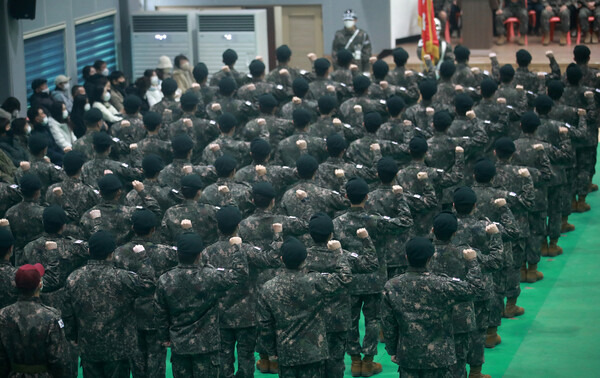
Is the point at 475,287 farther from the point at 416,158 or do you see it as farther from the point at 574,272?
the point at 574,272

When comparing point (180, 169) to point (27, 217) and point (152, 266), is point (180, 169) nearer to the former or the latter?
point (27, 217)

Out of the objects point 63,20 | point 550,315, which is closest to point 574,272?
point 550,315

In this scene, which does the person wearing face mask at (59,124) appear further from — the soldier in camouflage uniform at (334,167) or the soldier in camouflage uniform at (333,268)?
the soldier in camouflage uniform at (333,268)

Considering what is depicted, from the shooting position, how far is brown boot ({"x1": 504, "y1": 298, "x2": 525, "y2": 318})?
1078 centimetres

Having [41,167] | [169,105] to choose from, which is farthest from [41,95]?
A: [41,167]

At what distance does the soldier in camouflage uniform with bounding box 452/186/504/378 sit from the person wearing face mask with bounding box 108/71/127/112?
25.2 ft

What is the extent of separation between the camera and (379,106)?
13.3 metres

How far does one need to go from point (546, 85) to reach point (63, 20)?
7762 millimetres

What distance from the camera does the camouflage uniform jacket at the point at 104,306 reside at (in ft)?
27.0

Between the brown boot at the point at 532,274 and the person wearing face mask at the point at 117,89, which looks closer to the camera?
the brown boot at the point at 532,274

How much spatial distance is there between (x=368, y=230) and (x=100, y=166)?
3.40 m

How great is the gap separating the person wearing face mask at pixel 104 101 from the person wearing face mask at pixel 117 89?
229 mm

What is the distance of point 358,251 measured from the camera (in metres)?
9.19

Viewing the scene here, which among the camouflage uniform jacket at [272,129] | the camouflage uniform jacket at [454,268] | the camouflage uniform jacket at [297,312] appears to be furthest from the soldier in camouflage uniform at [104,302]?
the camouflage uniform jacket at [272,129]
